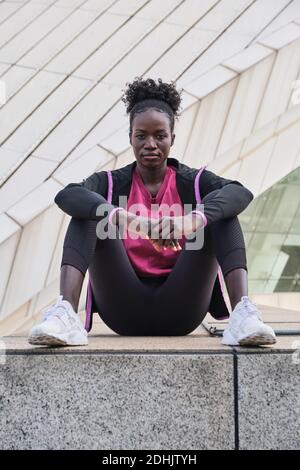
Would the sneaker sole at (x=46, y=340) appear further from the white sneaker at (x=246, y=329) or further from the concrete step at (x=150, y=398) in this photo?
the white sneaker at (x=246, y=329)

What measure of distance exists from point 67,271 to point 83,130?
477 centimetres

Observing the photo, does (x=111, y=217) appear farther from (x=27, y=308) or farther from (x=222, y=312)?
(x=27, y=308)

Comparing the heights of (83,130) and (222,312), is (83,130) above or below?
above

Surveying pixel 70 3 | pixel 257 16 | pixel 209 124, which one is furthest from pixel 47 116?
pixel 257 16

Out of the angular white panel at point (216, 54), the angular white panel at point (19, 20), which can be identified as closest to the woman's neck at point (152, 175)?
the angular white panel at point (216, 54)

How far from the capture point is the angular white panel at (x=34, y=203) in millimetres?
6060

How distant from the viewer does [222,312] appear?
3037 millimetres

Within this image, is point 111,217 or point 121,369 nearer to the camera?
point 121,369

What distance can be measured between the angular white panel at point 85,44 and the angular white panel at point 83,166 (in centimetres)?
181

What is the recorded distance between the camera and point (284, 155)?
395 inches

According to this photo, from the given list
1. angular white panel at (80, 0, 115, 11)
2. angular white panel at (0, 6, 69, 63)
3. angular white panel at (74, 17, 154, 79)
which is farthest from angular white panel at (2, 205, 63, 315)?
angular white panel at (80, 0, 115, 11)

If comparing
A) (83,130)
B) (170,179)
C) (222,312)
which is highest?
(83,130)

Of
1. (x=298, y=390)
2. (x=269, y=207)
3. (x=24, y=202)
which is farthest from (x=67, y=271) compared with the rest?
(x=269, y=207)

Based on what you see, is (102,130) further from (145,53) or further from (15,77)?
(145,53)
